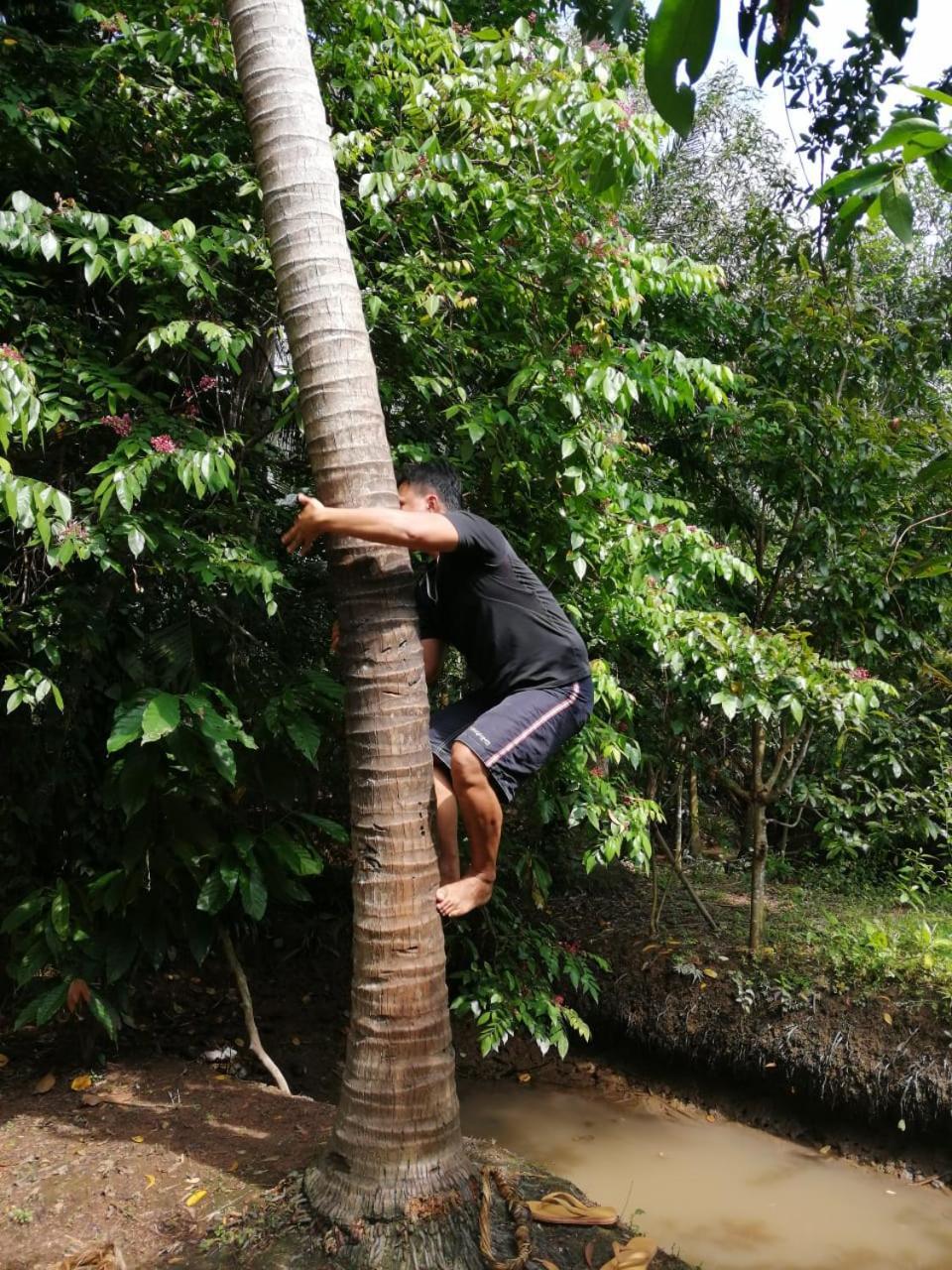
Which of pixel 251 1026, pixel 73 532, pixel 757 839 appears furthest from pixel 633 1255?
pixel 757 839

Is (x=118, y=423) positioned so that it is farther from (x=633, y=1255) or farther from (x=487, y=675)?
(x=633, y=1255)

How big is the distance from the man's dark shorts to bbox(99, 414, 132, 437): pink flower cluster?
159 cm

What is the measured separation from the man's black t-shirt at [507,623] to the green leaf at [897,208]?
2.23 metres

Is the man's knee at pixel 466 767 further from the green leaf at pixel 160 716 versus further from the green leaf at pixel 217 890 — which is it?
the green leaf at pixel 217 890

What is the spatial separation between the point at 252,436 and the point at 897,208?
3896mm

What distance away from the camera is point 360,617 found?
8.64 ft

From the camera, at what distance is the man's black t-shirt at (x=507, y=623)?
3.25 m

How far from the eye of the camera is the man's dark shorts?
3051 millimetres

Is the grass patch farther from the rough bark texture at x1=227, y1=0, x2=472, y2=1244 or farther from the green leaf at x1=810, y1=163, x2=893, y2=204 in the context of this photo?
the green leaf at x1=810, y1=163, x2=893, y2=204

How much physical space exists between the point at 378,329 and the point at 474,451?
65cm

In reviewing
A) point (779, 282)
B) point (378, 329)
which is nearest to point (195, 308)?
point (378, 329)

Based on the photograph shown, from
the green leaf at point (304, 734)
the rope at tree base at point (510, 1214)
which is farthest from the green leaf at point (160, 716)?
the rope at tree base at point (510, 1214)

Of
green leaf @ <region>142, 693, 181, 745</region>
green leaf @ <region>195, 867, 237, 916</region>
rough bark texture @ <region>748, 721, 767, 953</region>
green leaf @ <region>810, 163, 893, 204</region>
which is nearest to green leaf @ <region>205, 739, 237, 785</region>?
green leaf @ <region>142, 693, 181, 745</region>

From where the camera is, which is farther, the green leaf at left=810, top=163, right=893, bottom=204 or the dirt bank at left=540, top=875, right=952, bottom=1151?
the dirt bank at left=540, top=875, right=952, bottom=1151
